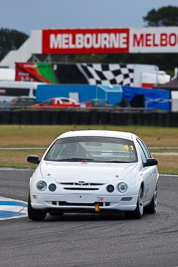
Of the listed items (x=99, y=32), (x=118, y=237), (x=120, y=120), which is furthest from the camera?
(x=99, y=32)

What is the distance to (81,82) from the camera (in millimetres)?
58344

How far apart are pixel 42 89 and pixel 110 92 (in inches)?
181

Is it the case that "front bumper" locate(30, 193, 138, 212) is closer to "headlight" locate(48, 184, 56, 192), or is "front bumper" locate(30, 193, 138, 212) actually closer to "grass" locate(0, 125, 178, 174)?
"headlight" locate(48, 184, 56, 192)

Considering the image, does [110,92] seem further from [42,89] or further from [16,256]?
[16,256]

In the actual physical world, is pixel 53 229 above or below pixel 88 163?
below

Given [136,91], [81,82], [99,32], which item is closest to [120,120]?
[136,91]

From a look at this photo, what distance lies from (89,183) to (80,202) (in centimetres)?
27

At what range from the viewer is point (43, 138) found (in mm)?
36094

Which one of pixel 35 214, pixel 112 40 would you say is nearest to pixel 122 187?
pixel 35 214

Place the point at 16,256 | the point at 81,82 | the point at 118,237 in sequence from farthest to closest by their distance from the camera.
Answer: the point at 81,82 → the point at 118,237 → the point at 16,256

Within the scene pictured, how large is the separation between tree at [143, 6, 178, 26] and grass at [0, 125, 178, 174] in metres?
97.4

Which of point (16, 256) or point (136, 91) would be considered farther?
point (136, 91)

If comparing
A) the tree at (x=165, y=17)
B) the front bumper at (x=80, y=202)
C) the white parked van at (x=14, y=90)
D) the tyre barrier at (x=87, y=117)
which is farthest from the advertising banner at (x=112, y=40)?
the tree at (x=165, y=17)

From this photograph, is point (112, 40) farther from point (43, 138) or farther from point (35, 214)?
point (35, 214)
